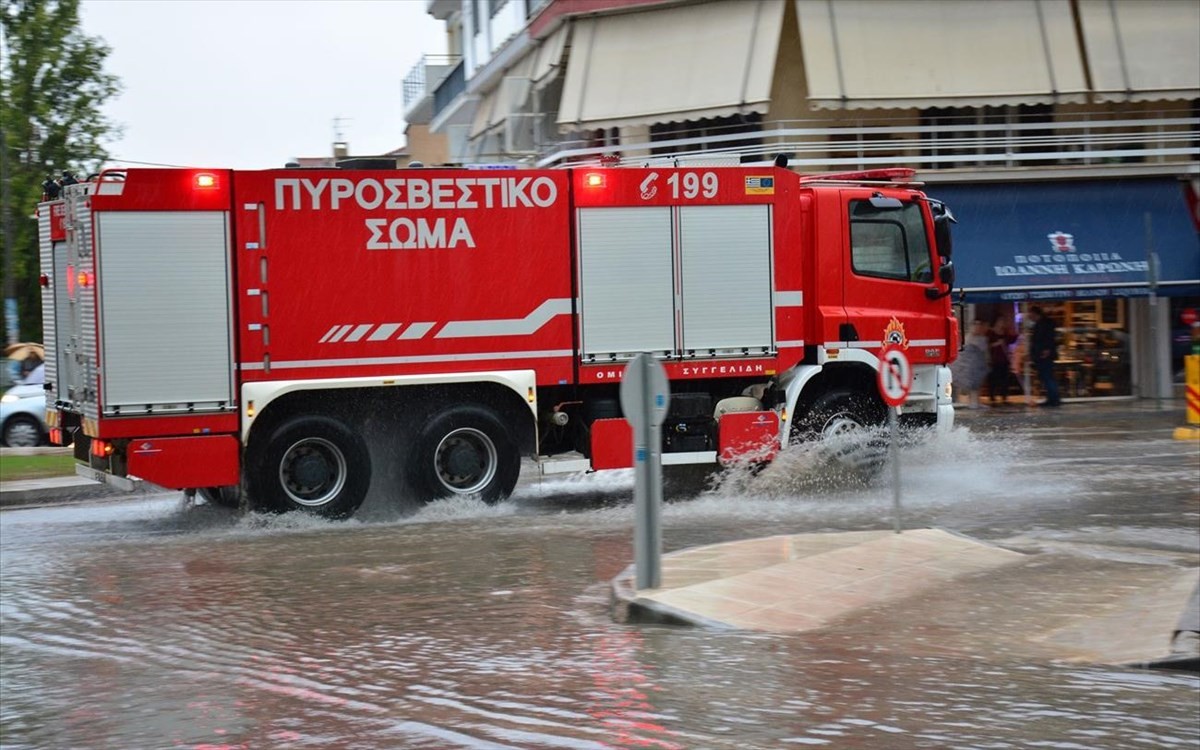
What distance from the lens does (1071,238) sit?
2747cm

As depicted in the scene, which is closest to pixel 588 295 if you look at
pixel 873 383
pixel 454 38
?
pixel 873 383

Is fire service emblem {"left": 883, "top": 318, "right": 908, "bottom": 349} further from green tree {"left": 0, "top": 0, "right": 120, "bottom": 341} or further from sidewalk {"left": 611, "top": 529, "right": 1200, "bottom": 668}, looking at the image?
green tree {"left": 0, "top": 0, "right": 120, "bottom": 341}

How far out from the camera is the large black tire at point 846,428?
14.9m

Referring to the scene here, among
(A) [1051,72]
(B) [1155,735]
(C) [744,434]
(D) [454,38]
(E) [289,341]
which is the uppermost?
(D) [454,38]

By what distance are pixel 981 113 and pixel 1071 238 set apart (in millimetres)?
2877

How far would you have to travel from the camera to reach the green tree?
35.3m

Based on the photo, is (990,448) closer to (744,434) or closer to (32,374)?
(744,434)

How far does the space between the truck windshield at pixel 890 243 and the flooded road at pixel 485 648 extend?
2.33m

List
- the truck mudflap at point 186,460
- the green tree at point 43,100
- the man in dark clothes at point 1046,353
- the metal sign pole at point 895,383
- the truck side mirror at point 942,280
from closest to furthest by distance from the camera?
1. the metal sign pole at point 895,383
2. the truck mudflap at point 186,460
3. the truck side mirror at point 942,280
4. the man in dark clothes at point 1046,353
5. the green tree at point 43,100

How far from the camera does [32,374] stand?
80.3ft

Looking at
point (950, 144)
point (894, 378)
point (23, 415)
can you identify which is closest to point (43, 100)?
point (23, 415)

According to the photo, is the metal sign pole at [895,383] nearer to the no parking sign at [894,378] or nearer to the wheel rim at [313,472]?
the no parking sign at [894,378]

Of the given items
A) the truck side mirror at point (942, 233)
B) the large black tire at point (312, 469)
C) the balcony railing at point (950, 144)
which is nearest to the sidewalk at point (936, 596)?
the large black tire at point (312, 469)

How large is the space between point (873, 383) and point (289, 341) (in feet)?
19.1
